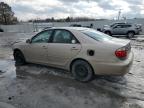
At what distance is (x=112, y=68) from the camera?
16.3ft

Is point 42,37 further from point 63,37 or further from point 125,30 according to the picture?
point 125,30

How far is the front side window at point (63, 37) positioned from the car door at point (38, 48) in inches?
12.2

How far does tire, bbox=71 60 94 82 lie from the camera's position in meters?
5.40

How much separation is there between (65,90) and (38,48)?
2.21 meters

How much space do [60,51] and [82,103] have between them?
6.88ft

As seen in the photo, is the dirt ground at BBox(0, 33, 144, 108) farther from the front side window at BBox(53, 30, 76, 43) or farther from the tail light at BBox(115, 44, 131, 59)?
the front side window at BBox(53, 30, 76, 43)

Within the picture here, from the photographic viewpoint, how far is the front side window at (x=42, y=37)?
6441mm

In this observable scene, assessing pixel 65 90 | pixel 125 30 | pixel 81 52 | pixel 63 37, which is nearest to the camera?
pixel 65 90

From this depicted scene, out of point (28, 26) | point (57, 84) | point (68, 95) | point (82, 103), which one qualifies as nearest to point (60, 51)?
point (57, 84)

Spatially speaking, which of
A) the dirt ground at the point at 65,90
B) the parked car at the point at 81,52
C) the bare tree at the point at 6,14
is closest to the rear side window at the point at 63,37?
the parked car at the point at 81,52

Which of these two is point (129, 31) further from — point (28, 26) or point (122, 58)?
point (28, 26)

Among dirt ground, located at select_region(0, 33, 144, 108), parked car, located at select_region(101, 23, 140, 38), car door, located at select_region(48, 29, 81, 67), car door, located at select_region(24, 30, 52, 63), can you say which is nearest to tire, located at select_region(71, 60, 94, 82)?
dirt ground, located at select_region(0, 33, 144, 108)

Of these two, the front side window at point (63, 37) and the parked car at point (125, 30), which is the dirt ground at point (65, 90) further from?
the parked car at point (125, 30)

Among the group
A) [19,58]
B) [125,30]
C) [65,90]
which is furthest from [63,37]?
[125,30]
